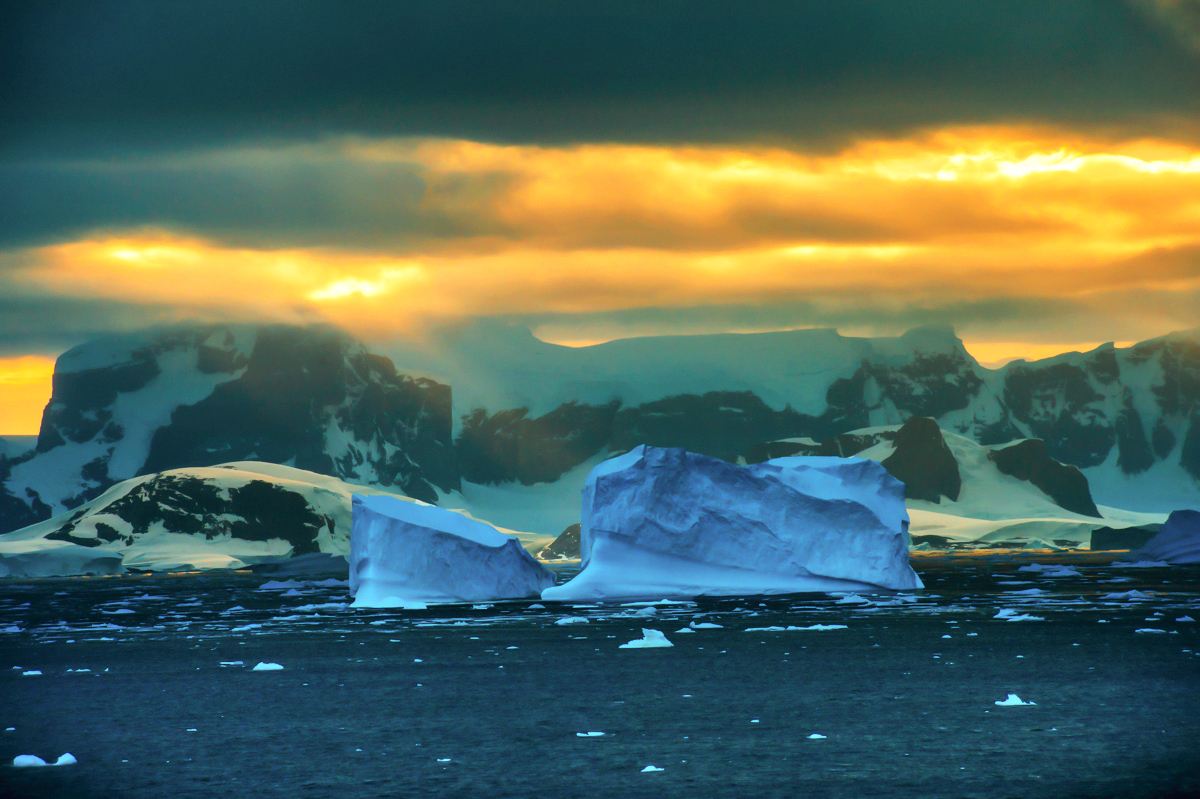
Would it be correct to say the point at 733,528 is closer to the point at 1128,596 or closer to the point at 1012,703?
the point at 1128,596

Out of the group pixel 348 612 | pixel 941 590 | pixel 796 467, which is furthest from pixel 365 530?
pixel 941 590

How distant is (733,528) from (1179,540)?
61.4 meters

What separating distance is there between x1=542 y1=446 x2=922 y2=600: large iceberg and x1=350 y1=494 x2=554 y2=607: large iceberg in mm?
4112

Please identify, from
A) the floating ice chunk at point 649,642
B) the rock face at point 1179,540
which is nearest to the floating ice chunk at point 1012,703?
the floating ice chunk at point 649,642

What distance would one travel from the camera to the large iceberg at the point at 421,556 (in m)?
62.2

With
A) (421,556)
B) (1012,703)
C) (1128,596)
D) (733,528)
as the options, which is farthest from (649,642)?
(1128,596)

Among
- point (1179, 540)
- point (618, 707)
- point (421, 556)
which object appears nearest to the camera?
point (618, 707)

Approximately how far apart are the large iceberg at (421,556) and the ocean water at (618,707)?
6.76 m

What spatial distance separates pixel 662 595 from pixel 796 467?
7239mm

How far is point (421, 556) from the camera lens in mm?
62812

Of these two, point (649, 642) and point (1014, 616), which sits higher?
point (649, 642)

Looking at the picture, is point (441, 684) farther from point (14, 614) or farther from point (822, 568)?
point (14, 614)

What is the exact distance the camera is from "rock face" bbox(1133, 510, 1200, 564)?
11175cm

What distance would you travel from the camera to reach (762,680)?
110ft
